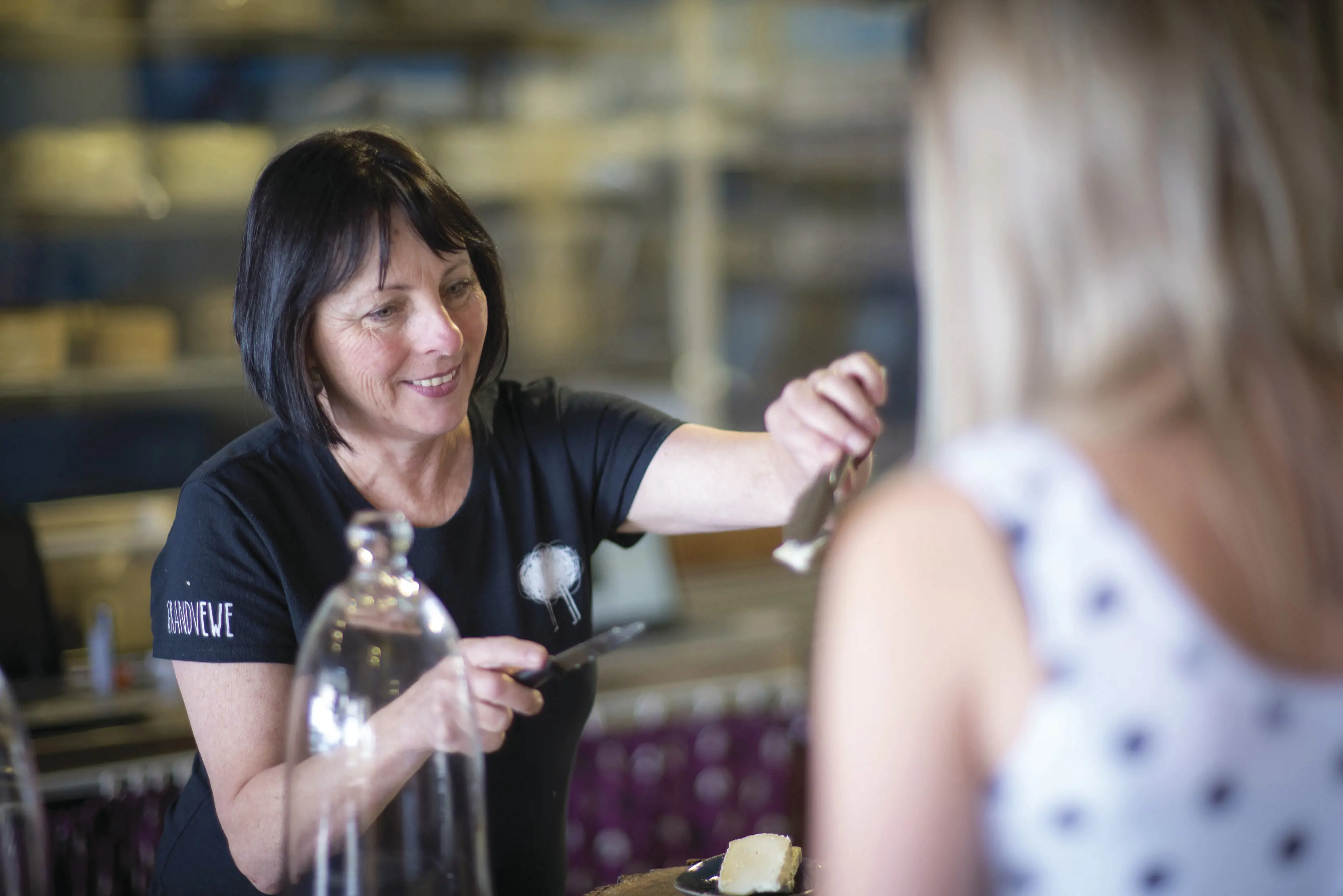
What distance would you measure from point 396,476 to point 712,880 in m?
0.55

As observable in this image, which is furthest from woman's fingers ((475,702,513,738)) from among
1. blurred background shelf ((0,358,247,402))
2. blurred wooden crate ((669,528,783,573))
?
blurred wooden crate ((669,528,783,573))

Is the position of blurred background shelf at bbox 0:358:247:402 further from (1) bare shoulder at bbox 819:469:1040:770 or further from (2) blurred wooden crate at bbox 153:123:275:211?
(1) bare shoulder at bbox 819:469:1040:770

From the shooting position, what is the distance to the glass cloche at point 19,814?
3.16ft

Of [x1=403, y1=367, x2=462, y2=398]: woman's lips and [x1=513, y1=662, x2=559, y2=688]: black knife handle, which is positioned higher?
[x1=403, y1=367, x2=462, y2=398]: woman's lips

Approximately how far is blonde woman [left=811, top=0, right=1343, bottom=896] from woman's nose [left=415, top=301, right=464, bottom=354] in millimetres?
751

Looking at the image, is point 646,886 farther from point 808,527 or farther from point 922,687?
point 922,687

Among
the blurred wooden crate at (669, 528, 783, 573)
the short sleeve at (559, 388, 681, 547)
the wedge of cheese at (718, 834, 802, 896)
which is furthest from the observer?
the blurred wooden crate at (669, 528, 783, 573)

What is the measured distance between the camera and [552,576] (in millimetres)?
1545

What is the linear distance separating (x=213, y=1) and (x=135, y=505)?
121 centimetres

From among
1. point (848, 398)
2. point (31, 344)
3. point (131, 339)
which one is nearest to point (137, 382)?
point (131, 339)

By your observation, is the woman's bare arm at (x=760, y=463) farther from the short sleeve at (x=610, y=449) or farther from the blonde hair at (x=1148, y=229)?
the blonde hair at (x=1148, y=229)

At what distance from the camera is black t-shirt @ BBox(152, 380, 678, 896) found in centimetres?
133

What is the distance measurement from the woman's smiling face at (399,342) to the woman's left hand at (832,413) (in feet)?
1.17

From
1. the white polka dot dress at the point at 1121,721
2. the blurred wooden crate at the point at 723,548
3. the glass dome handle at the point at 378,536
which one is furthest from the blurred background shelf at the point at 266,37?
the white polka dot dress at the point at 1121,721
